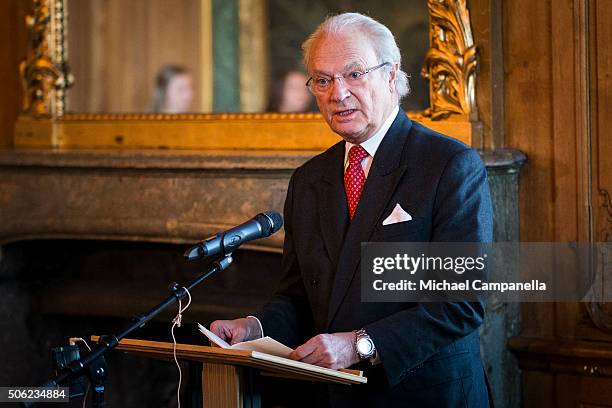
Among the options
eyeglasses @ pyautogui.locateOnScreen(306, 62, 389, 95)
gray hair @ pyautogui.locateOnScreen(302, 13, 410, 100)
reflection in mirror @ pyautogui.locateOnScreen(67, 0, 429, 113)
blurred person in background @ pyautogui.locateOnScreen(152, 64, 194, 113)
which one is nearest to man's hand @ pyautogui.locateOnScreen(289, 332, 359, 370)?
eyeglasses @ pyautogui.locateOnScreen(306, 62, 389, 95)

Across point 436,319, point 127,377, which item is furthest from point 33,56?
point 436,319

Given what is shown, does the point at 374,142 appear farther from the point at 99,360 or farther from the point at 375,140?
the point at 99,360

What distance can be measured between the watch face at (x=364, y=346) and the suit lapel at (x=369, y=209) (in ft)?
0.63

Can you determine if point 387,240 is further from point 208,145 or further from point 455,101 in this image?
point 208,145

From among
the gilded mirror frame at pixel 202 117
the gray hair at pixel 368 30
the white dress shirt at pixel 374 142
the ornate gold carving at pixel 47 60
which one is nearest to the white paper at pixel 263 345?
the white dress shirt at pixel 374 142

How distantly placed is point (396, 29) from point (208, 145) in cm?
97

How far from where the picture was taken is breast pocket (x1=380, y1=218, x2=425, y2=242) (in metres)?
2.61

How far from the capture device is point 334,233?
2.75 m

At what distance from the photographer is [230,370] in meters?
2.37

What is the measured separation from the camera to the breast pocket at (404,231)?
261 centimetres

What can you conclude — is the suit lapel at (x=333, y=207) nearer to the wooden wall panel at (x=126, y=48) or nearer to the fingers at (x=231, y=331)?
the fingers at (x=231, y=331)

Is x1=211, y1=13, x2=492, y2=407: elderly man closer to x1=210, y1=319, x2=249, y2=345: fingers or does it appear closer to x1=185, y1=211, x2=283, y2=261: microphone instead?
x1=210, y1=319, x2=249, y2=345: fingers

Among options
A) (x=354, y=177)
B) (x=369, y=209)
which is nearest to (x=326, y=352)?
(x=369, y=209)

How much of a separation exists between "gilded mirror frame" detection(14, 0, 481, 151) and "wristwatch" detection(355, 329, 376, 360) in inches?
52.4
